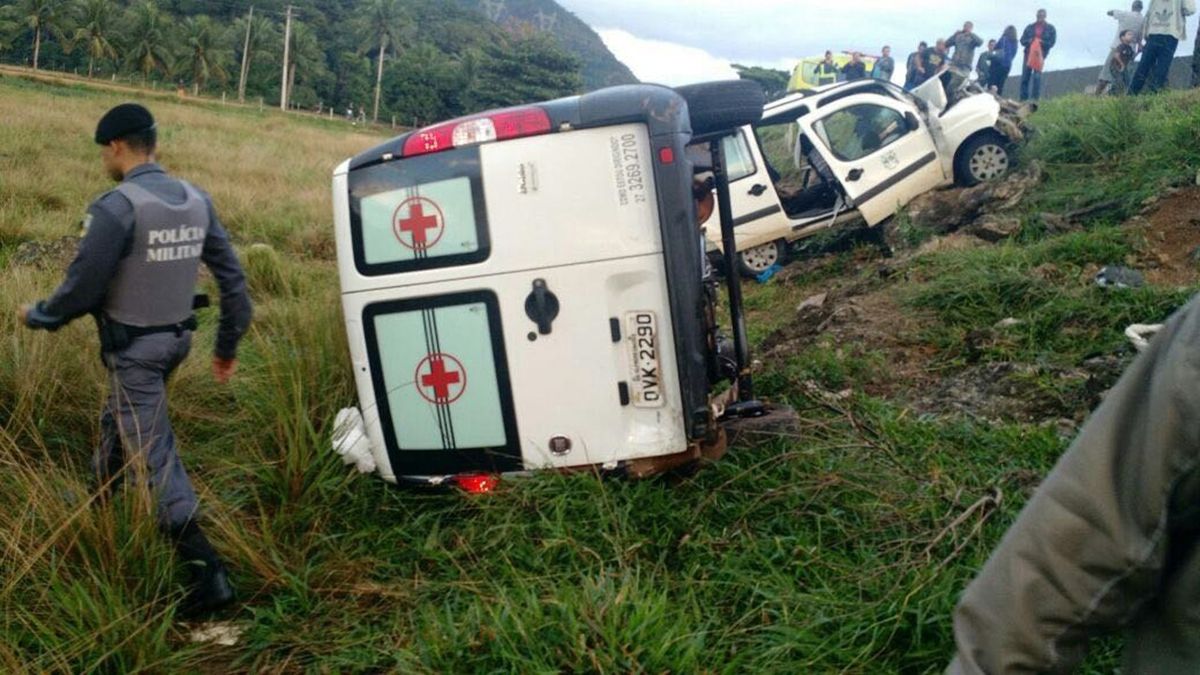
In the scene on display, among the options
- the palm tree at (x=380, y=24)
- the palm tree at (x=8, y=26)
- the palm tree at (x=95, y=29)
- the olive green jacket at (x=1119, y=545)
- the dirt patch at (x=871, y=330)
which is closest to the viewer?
the olive green jacket at (x=1119, y=545)

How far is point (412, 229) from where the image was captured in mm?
4211

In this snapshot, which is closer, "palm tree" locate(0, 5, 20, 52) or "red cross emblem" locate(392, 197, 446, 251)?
"red cross emblem" locate(392, 197, 446, 251)

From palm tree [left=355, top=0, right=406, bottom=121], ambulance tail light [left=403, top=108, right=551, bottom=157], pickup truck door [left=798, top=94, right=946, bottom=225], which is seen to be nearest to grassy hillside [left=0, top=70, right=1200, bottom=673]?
ambulance tail light [left=403, top=108, right=551, bottom=157]

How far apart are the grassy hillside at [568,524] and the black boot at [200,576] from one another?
93 millimetres

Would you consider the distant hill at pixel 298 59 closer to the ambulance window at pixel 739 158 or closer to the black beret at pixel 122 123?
the ambulance window at pixel 739 158

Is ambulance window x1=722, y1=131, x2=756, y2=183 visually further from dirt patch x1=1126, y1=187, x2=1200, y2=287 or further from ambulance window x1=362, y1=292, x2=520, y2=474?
ambulance window x1=362, y1=292, x2=520, y2=474

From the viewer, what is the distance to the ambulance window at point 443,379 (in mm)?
4125

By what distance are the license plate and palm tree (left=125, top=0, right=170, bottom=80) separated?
64.8 m

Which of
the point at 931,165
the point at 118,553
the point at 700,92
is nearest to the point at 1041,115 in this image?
the point at 931,165

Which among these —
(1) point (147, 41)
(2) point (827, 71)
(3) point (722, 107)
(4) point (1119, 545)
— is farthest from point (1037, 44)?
(1) point (147, 41)

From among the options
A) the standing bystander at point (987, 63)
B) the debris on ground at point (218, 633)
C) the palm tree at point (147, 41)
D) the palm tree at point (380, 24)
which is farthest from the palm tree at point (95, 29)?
the debris on ground at point (218, 633)

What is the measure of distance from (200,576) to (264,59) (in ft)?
238

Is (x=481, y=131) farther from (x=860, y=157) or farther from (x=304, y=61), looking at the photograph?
(x=304, y=61)

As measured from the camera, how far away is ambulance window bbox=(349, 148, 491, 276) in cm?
412
